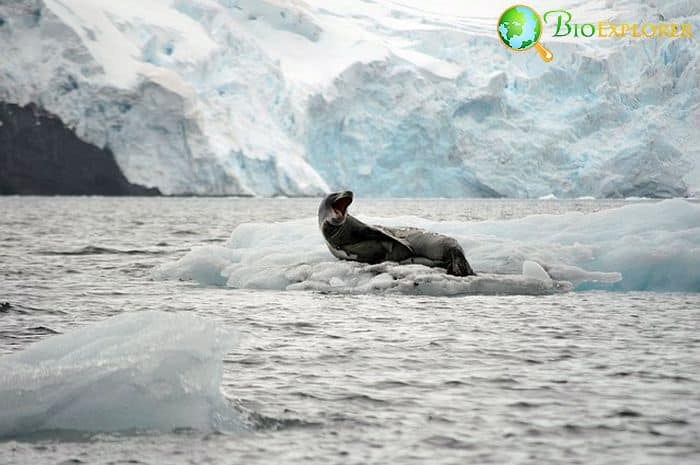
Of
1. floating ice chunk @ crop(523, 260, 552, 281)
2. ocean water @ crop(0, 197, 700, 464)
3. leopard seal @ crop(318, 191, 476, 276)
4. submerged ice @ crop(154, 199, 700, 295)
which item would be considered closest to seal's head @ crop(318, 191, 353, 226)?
leopard seal @ crop(318, 191, 476, 276)

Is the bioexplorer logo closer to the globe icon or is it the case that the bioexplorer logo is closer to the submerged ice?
the globe icon

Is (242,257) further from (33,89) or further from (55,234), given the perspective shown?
(33,89)

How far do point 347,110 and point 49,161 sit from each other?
24.7m

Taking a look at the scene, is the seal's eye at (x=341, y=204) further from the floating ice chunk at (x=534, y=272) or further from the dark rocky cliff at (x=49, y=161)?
the dark rocky cliff at (x=49, y=161)

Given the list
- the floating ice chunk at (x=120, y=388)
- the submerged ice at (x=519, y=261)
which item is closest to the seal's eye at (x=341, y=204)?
Result: the submerged ice at (x=519, y=261)

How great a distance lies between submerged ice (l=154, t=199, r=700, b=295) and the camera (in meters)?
9.92

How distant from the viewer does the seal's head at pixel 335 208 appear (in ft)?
35.1

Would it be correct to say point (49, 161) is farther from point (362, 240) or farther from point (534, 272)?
point (534, 272)

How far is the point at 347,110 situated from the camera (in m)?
74.5

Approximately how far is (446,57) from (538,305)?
3146 inches

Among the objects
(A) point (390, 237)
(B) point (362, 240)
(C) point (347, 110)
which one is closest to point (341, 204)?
(B) point (362, 240)

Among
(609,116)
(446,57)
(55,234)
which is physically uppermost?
(446,57)

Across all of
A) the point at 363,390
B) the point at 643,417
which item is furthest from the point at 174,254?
the point at 643,417

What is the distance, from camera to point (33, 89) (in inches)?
2608
